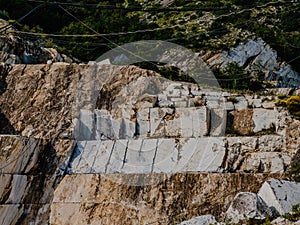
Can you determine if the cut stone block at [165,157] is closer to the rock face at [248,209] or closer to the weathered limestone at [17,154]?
the weathered limestone at [17,154]

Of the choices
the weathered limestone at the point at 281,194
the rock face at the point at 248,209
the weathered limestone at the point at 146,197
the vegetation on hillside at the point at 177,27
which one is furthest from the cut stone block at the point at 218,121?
the vegetation on hillside at the point at 177,27

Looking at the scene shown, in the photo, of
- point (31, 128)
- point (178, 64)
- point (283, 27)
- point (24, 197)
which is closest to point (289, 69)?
point (283, 27)

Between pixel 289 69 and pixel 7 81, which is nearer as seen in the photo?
pixel 7 81

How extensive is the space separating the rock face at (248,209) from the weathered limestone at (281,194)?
310 millimetres

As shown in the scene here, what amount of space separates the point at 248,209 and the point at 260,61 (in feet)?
44.4

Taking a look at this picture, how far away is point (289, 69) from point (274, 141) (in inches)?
418

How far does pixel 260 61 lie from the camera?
21797mm

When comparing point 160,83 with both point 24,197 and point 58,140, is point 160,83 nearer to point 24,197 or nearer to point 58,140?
point 58,140

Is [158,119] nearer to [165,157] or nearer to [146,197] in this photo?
[165,157]

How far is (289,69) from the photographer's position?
22.2 meters

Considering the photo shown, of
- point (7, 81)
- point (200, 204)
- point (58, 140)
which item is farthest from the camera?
point (7, 81)

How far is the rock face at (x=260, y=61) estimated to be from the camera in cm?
2131

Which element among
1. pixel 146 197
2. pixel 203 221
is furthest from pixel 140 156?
pixel 203 221

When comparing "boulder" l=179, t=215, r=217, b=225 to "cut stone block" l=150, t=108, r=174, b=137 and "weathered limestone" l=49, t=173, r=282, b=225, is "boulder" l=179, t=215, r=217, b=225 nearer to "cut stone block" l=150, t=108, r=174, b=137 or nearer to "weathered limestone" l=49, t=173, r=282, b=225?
"weathered limestone" l=49, t=173, r=282, b=225
